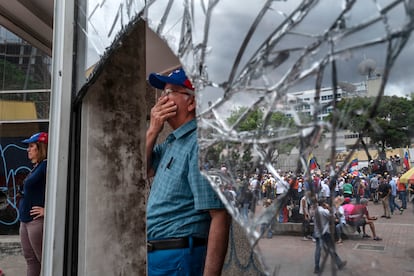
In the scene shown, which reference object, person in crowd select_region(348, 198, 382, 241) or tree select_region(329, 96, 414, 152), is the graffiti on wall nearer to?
person in crowd select_region(348, 198, 382, 241)

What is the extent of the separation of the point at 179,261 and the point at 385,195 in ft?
2.60

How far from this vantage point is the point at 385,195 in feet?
3.20

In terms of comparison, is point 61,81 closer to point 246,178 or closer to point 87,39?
point 87,39

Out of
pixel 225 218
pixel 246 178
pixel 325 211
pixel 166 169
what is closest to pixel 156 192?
pixel 166 169

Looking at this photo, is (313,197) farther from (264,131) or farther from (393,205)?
(393,205)

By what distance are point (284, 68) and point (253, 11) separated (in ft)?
0.49

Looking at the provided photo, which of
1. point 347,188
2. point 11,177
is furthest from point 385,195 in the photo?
point 11,177

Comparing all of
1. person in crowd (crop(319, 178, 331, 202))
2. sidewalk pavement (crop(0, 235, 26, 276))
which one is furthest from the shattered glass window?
sidewalk pavement (crop(0, 235, 26, 276))

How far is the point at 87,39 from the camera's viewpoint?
158 cm

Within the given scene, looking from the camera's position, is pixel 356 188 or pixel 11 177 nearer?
pixel 356 188

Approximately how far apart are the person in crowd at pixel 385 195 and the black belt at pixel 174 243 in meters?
0.72

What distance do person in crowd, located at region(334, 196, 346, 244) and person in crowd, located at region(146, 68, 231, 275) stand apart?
1.66 feet

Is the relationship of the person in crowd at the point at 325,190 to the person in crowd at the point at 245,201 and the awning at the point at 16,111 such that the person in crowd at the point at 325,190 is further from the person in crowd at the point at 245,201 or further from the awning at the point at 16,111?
the awning at the point at 16,111

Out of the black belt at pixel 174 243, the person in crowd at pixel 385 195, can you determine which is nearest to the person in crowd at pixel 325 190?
the person in crowd at pixel 385 195
